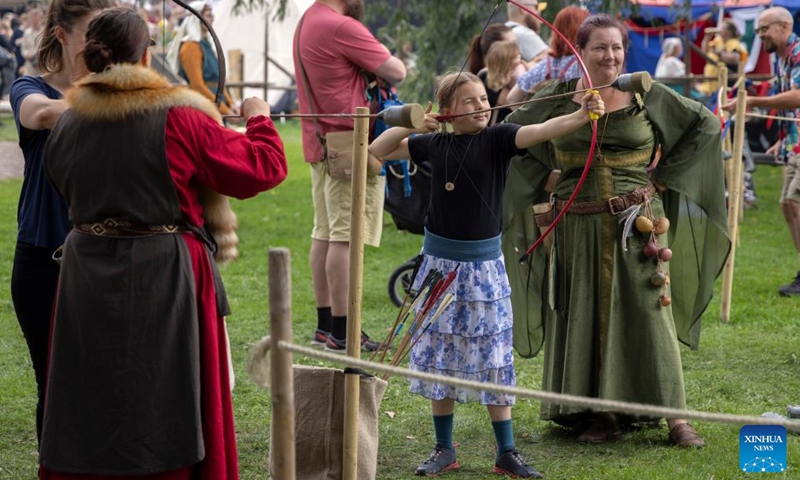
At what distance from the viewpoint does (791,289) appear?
769 cm

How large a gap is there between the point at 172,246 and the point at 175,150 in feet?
0.88

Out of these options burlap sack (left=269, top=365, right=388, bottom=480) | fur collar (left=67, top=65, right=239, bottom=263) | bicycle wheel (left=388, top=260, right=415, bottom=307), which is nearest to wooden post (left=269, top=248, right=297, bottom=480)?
fur collar (left=67, top=65, right=239, bottom=263)

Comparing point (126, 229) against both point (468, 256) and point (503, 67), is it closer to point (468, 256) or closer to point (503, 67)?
point (468, 256)

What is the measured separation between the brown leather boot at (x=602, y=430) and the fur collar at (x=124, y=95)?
7.35 feet

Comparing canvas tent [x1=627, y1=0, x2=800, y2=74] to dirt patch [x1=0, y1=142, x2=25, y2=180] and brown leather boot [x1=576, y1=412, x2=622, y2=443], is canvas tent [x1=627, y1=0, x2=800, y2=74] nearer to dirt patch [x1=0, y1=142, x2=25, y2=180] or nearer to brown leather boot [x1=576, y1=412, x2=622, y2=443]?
dirt patch [x1=0, y1=142, x2=25, y2=180]

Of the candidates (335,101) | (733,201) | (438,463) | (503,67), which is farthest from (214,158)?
(733,201)

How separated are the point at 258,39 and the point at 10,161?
7163mm

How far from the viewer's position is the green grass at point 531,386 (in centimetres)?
429

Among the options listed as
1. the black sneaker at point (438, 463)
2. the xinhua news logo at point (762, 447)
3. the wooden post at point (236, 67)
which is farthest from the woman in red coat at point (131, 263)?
the wooden post at point (236, 67)

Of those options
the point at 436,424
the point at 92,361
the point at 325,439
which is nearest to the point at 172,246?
the point at 92,361

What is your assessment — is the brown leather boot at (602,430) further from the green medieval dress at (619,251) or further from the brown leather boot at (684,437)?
the brown leather boot at (684,437)

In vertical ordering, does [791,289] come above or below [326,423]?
above

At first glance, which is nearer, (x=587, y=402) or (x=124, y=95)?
(x=587, y=402)

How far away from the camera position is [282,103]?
20531 millimetres
